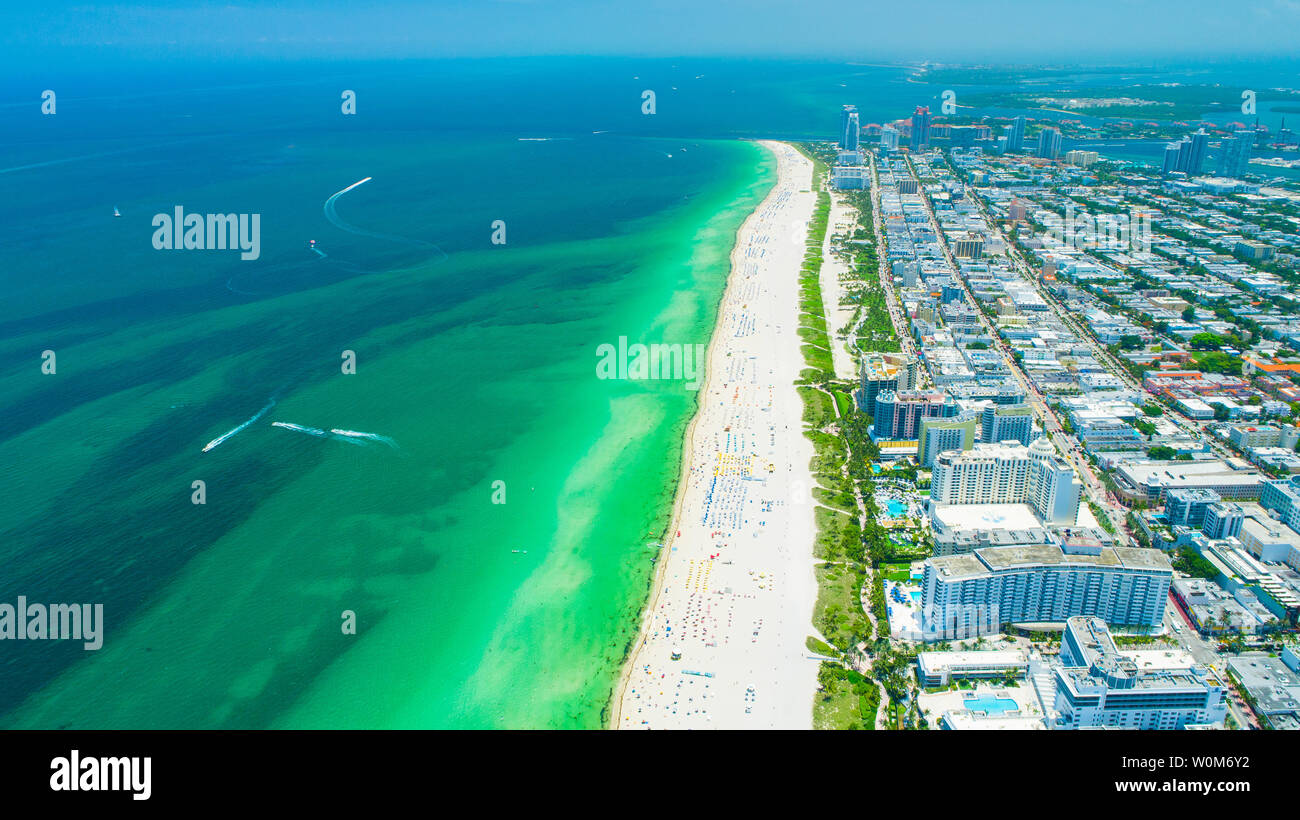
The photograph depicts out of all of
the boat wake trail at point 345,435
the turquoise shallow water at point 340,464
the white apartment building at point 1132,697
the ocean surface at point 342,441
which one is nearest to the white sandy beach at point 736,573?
the turquoise shallow water at point 340,464

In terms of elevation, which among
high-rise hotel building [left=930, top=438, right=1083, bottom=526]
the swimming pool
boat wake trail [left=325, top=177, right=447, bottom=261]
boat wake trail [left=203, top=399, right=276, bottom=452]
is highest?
boat wake trail [left=325, top=177, right=447, bottom=261]

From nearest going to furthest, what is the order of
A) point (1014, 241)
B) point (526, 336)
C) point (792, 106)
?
point (526, 336) < point (1014, 241) < point (792, 106)

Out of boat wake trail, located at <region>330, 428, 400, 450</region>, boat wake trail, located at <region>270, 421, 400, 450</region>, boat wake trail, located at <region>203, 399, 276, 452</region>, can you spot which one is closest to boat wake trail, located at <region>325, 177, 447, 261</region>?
boat wake trail, located at <region>203, 399, 276, 452</region>

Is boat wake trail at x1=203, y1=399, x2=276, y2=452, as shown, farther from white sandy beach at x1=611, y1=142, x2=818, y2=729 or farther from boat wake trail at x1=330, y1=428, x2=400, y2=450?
white sandy beach at x1=611, y1=142, x2=818, y2=729

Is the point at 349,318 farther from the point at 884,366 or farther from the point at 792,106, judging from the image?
the point at 792,106
